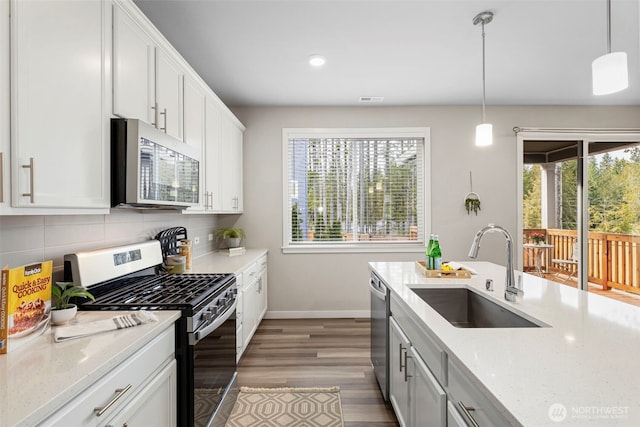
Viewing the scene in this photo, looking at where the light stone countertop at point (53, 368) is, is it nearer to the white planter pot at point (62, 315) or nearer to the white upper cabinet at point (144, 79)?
the white planter pot at point (62, 315)

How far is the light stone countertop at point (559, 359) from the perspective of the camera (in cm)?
73

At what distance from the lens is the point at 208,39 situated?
99.7 inches

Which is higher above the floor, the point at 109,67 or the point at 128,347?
the point at 109,67

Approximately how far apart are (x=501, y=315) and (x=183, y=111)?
2339 millimetres

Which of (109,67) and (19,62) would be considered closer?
(19,62)

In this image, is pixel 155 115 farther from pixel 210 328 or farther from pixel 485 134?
pixel 485 134

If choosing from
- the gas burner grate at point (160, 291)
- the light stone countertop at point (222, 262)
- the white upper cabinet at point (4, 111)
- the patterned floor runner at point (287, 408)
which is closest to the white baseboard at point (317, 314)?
the light stone countertop at point (222, 262)

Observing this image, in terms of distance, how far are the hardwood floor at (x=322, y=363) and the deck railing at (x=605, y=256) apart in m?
2.54

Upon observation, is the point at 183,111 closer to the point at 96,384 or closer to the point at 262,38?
the point at 262,38

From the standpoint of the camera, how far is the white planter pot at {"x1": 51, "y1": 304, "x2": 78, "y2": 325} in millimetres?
1325

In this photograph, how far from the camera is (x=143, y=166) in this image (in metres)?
1.66

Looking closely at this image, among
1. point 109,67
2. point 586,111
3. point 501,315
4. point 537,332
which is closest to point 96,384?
point 109,67

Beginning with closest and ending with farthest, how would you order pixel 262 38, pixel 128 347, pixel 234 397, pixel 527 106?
pixel 128 347 → pixel 234 397 → pixel 262 38 → pixel 527 106

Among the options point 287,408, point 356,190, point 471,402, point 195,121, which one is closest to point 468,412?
point 471,402
